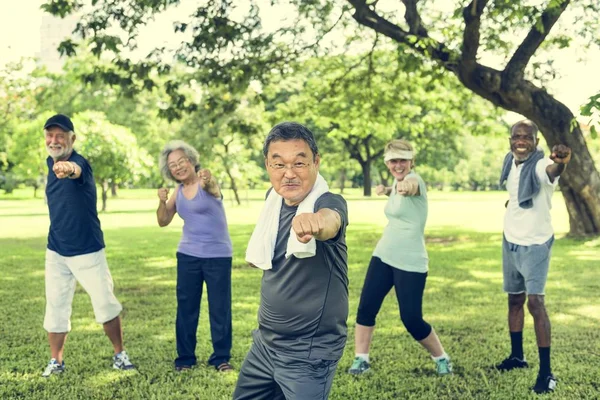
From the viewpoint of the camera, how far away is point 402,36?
1455 centimetres

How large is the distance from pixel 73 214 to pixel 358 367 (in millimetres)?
Result: 2706

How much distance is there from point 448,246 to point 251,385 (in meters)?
14.8

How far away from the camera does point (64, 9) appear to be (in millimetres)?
12992

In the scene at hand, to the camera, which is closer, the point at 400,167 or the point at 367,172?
the point at 400,167

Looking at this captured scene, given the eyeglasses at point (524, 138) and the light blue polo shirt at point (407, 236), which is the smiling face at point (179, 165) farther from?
the eyeglasses at point (524, 138)

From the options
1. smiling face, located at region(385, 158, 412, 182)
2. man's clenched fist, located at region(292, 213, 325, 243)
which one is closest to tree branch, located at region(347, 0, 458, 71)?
smiling face, located at region(385, 158, 412, 182)

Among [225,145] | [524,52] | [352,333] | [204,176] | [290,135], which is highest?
[524,52]

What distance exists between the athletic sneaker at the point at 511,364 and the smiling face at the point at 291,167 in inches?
146

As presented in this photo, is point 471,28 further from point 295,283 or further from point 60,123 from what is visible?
point 295,283

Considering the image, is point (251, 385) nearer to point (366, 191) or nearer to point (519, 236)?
point (519, 236)

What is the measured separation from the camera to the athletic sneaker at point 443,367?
5895 millimetres

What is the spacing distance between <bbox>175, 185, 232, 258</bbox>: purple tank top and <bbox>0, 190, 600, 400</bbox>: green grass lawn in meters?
1.05

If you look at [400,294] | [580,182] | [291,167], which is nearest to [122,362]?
[400,294]

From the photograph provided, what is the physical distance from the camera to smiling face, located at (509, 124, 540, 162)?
5.55 m
